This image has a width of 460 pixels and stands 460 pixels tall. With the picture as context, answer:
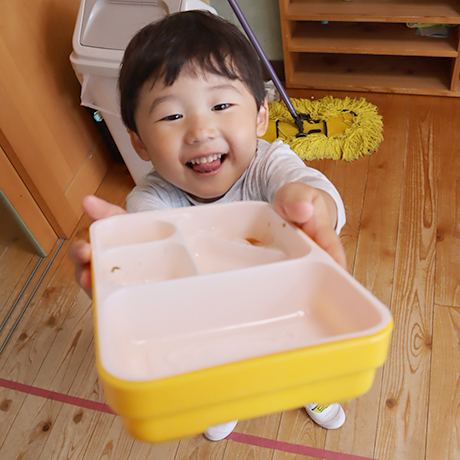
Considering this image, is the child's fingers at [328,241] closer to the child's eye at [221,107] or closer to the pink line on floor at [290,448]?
the child's eye at [221,107]

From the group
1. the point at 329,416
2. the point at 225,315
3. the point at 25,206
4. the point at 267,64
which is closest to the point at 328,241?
the point at 225,315

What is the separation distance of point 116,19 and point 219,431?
3.67 feet

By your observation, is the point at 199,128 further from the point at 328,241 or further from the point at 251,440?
the point at 251,440

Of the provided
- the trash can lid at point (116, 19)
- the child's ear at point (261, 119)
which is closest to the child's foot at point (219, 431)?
the child's ear at point (261, 119)

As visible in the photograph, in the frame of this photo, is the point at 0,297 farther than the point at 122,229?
Yes

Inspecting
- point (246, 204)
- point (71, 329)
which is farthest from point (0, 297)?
point (246, 204)

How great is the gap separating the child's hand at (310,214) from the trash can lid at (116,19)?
2.84 ft

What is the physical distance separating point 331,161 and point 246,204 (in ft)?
4.06

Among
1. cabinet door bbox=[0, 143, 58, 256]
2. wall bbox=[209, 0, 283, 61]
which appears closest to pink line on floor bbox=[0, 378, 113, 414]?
cabinet door bbox=[0, 143, 58, 256]

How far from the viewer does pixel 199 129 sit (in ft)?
2.14

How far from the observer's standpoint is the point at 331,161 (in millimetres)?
1733

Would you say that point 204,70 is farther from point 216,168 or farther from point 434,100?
point 434,100

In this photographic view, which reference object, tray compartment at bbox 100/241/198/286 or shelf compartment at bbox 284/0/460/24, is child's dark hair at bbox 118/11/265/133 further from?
shelf compartment at bbox 284/0/460/24

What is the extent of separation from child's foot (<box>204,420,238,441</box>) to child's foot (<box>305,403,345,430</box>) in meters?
0.19
